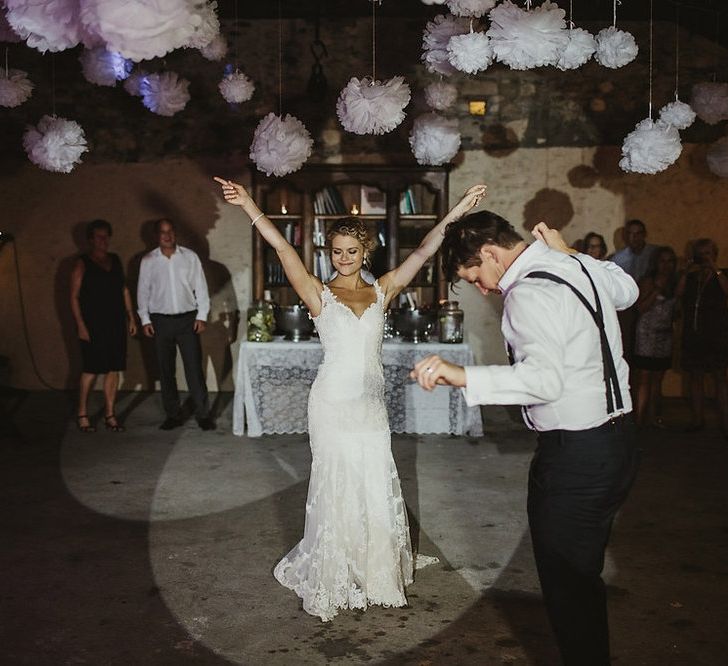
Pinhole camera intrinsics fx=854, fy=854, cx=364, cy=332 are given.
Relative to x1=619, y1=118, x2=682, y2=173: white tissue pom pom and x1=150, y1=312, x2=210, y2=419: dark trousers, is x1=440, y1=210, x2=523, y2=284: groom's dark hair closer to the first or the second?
x1=619, y1=118, x2=682, y2=173: white tissue pom pom

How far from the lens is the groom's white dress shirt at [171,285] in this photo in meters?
7.36

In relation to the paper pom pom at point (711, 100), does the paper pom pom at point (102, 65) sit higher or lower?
higher

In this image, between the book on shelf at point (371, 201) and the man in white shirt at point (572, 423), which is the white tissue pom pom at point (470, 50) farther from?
the book on shelf at point (371, 201)

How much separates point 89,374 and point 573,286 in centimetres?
577

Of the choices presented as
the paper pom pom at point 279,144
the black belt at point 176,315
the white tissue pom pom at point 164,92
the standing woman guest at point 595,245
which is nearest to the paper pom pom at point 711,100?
the standing woman guest at point 595,245

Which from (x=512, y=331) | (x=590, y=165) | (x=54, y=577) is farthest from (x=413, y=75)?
(x=512, y=331)

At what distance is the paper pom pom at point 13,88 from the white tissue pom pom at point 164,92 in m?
1.09

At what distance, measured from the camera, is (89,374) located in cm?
735

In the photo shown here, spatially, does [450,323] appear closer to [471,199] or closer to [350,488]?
[471,199]

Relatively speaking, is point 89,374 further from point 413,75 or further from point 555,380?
point 555,380

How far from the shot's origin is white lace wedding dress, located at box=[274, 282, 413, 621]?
369 centimetres

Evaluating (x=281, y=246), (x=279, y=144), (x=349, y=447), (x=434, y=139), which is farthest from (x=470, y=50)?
(x=349, y=447)

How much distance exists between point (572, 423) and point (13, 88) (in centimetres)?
523

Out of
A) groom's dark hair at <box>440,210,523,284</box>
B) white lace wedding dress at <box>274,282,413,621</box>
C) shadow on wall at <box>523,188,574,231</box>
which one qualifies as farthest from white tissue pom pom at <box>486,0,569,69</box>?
shadow on wall at <box>523,188,574,231</box>
